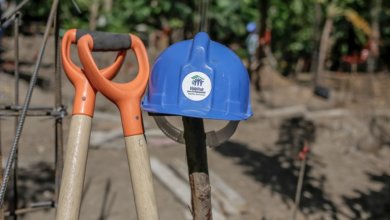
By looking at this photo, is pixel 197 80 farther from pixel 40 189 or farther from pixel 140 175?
pixel 40 189

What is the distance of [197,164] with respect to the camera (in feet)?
6.89

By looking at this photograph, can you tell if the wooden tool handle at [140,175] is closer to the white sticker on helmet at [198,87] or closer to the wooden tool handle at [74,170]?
the wooden tool handle at [74,170]

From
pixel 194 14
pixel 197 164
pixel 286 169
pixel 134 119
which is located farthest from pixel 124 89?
pixel 194 14

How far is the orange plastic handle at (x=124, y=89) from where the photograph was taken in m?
1.99

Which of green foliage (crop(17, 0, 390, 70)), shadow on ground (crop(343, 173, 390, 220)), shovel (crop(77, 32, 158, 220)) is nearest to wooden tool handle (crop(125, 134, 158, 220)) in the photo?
shovel (crop(77, 32, 158, 220))

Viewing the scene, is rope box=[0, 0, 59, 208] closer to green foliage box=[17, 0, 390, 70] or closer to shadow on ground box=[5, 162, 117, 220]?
shadow on ground box=[5, 162, 117, 220]

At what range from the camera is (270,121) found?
9.88 m

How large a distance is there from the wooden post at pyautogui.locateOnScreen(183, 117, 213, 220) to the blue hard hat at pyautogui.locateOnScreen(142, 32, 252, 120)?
19 centimetres

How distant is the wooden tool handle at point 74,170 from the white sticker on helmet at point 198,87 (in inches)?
19.7

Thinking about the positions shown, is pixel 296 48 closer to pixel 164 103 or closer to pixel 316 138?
pixel 316 138

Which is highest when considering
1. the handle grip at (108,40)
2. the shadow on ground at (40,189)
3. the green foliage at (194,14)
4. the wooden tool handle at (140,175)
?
the green foliage at (194,14)

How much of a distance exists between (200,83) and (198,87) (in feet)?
0.06

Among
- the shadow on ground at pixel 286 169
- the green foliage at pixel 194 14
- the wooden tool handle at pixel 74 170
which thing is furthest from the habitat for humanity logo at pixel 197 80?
the green foliage at pixel 194 14

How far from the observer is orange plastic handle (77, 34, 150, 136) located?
199 cm
